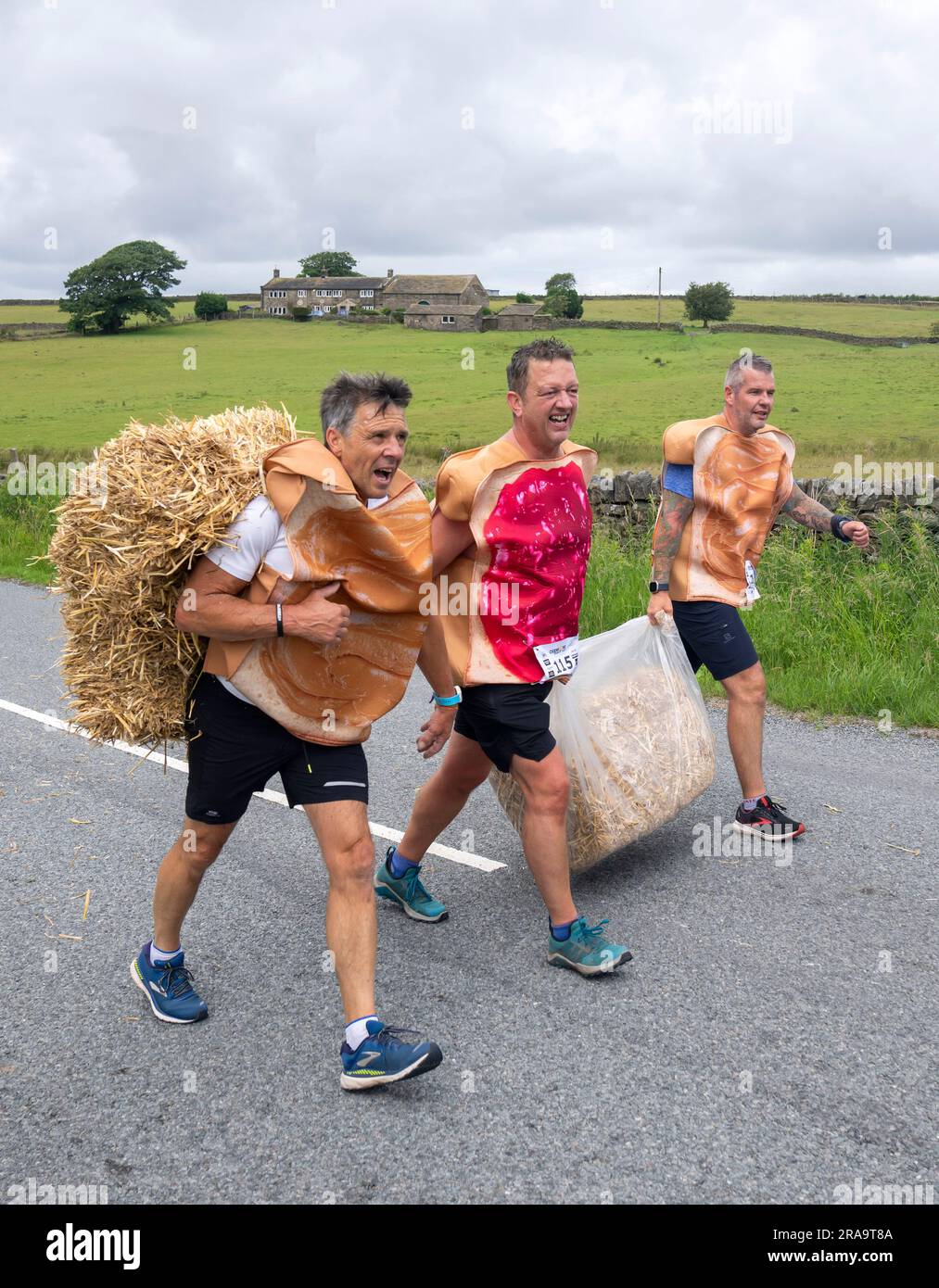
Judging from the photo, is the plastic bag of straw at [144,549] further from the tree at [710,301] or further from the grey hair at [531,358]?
the tree at [710,301]

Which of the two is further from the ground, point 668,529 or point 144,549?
point 144,549

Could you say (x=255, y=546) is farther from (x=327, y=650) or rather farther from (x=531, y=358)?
(x=531, y=358)

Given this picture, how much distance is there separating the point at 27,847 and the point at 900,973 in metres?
3.76

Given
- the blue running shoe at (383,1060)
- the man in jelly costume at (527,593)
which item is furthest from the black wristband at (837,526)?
the blue running shoe at (383,1060)

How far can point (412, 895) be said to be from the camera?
15.1 feet

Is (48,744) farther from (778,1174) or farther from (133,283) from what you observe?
(133,283)

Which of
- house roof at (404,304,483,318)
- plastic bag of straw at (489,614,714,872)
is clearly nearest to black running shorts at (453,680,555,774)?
plastic bag of straw at (489,614,714,872)

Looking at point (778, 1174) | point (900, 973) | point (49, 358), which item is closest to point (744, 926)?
point (900, 973)

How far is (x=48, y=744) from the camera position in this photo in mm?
7086

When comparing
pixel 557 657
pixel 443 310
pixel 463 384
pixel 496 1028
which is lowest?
pixel 496 1028

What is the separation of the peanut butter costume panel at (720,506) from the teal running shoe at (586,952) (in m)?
1.89

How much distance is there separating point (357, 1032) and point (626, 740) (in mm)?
1860

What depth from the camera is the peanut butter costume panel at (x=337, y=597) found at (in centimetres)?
334

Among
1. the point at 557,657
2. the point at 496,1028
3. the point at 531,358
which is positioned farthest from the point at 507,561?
the point at 496,1028
